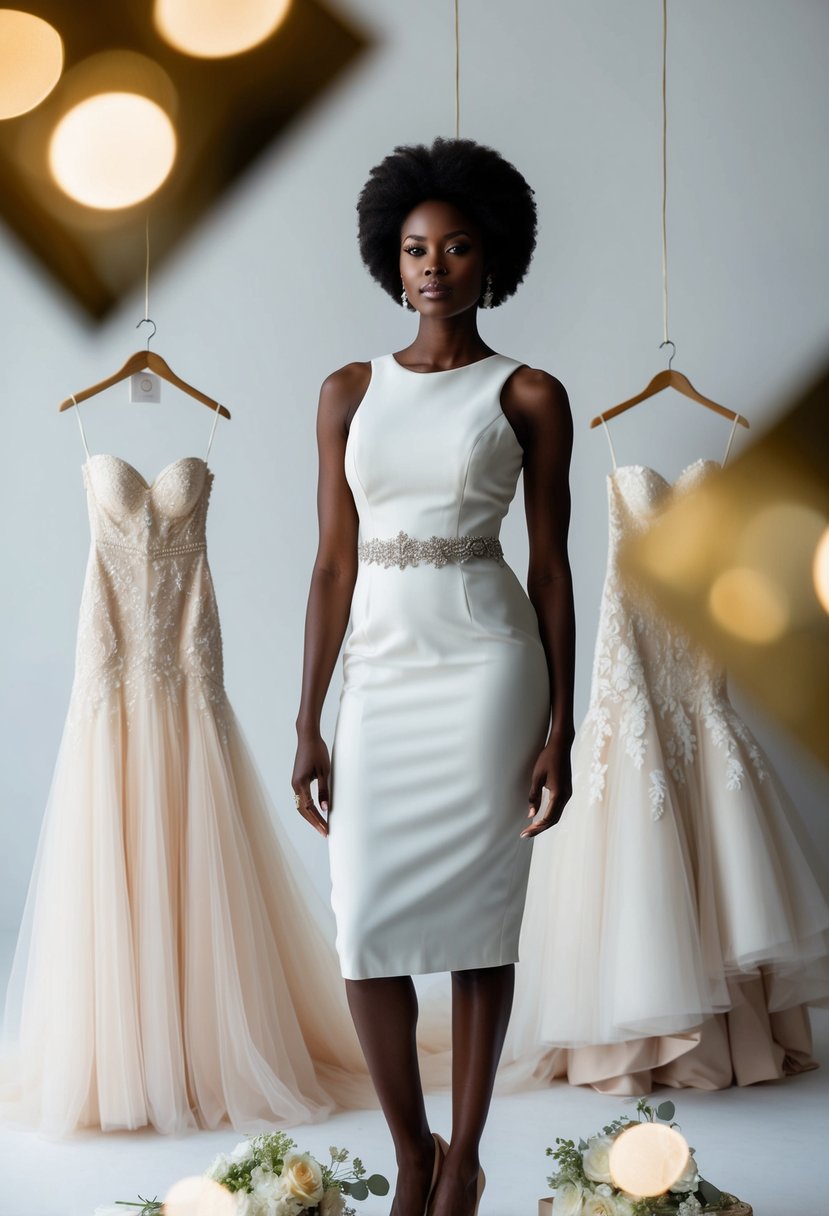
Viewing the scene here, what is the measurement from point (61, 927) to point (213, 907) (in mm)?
326

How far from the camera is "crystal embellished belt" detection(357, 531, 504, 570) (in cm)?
207

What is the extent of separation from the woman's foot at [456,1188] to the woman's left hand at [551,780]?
0.52m

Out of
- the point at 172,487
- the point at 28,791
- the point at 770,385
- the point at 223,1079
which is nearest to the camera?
the point at 223,1079

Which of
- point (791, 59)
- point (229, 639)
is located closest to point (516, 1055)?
point (229, 639)

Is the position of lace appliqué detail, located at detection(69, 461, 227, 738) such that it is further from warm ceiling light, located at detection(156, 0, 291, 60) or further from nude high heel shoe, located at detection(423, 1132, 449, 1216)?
warm ceiling light, located at detection(156, 0, 291, 60)

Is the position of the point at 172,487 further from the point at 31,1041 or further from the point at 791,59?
the point at 791,59

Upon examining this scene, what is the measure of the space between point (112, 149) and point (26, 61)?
39 cm

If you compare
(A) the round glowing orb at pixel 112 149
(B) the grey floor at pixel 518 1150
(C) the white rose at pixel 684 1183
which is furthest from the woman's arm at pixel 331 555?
(A) the round glowing orb at pixel 112 149

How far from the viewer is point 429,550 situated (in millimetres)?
2066

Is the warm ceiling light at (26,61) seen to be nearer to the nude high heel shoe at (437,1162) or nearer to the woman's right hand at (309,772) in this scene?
the woman's right hand at (309,772)

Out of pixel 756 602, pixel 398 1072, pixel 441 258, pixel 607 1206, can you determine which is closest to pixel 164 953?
pixel 398 1072

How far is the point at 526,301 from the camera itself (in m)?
4.23

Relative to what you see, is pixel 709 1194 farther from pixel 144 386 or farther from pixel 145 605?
pixel 144 386

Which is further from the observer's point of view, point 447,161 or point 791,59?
point 791,59
